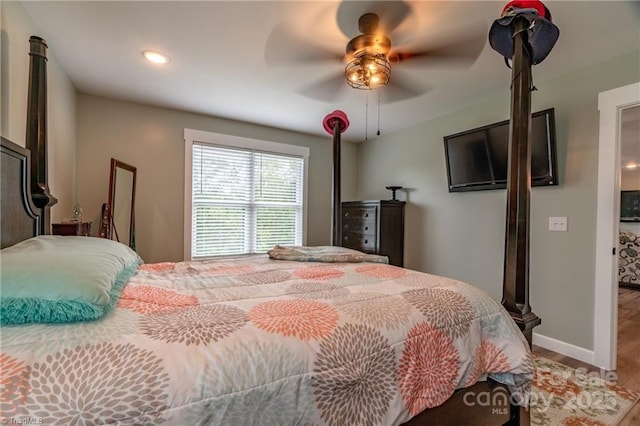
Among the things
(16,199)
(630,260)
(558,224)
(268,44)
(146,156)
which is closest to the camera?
(16,199)

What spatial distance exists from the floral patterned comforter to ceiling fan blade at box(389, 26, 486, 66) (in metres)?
1.46

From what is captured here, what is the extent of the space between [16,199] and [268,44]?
5.57ft

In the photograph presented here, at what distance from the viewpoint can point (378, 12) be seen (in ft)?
5.56


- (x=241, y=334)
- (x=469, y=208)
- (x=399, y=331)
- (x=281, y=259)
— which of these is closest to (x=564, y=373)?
(x=469, y=208)

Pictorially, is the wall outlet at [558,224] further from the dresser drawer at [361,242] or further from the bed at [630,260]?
the bed at [630,260]

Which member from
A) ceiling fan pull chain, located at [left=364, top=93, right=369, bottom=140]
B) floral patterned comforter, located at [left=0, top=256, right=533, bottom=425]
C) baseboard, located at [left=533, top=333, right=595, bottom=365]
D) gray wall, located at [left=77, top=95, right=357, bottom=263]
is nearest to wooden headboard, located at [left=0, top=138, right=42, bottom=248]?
floral patterned comforter, located at [left=0, top=256, right=533, bottom=425]

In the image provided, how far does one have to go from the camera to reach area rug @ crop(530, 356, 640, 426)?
1708mm

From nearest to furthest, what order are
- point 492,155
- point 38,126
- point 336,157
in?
point 38,126, point 336,157, point 492,155

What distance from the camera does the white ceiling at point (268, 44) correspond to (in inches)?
68.4

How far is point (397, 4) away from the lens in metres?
1.65

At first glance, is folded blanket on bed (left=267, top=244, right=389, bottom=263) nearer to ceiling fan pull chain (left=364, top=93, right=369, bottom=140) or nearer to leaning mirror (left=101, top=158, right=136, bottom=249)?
ceiling fan pull chain (left=364, top=93, right=369, bottom=140)

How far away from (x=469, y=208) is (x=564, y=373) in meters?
1.62

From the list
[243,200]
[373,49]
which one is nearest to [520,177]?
[373,49]

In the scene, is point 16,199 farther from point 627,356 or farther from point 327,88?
point 627,356
